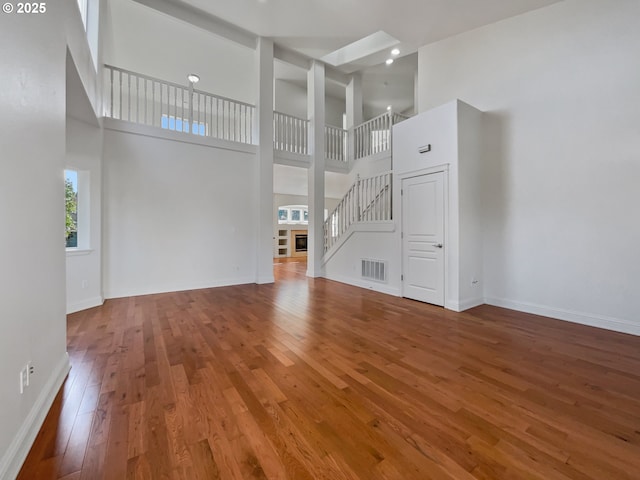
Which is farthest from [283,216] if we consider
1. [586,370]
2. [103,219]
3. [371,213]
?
[586,370]

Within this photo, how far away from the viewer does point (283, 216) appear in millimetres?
11922

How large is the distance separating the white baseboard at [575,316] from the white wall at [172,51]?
7083 millimetres

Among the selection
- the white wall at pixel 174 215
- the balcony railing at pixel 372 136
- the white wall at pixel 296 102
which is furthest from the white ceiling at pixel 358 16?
the white wall at pixel 296 102

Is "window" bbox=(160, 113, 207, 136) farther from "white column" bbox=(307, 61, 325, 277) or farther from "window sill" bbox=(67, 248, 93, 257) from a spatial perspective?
"white column" bbox=(307, 61, 325, 277)

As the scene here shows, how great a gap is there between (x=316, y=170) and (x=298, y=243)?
5873 millimetres

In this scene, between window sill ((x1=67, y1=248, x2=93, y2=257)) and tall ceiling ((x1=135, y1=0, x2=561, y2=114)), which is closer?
window sill ((x1=67, y1=248, x2=93, y2=257))

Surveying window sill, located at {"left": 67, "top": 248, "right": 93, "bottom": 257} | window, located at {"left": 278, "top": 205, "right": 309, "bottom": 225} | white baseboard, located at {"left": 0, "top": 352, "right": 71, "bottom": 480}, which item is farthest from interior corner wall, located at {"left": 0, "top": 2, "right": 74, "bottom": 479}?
window, located at {"left": 278, "top": 205, "right": 309, "bottom": 225}

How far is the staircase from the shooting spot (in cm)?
561

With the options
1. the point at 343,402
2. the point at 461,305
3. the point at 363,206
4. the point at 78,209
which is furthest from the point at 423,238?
the point at 78,209

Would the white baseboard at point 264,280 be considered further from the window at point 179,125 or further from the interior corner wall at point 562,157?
the interior corner wall at point 562,157

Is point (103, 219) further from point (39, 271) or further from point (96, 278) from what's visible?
point (39, 271)

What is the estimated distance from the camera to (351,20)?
5.09m

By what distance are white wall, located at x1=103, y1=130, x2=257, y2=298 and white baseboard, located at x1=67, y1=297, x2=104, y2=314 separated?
0.40m

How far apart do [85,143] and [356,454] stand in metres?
5.39
